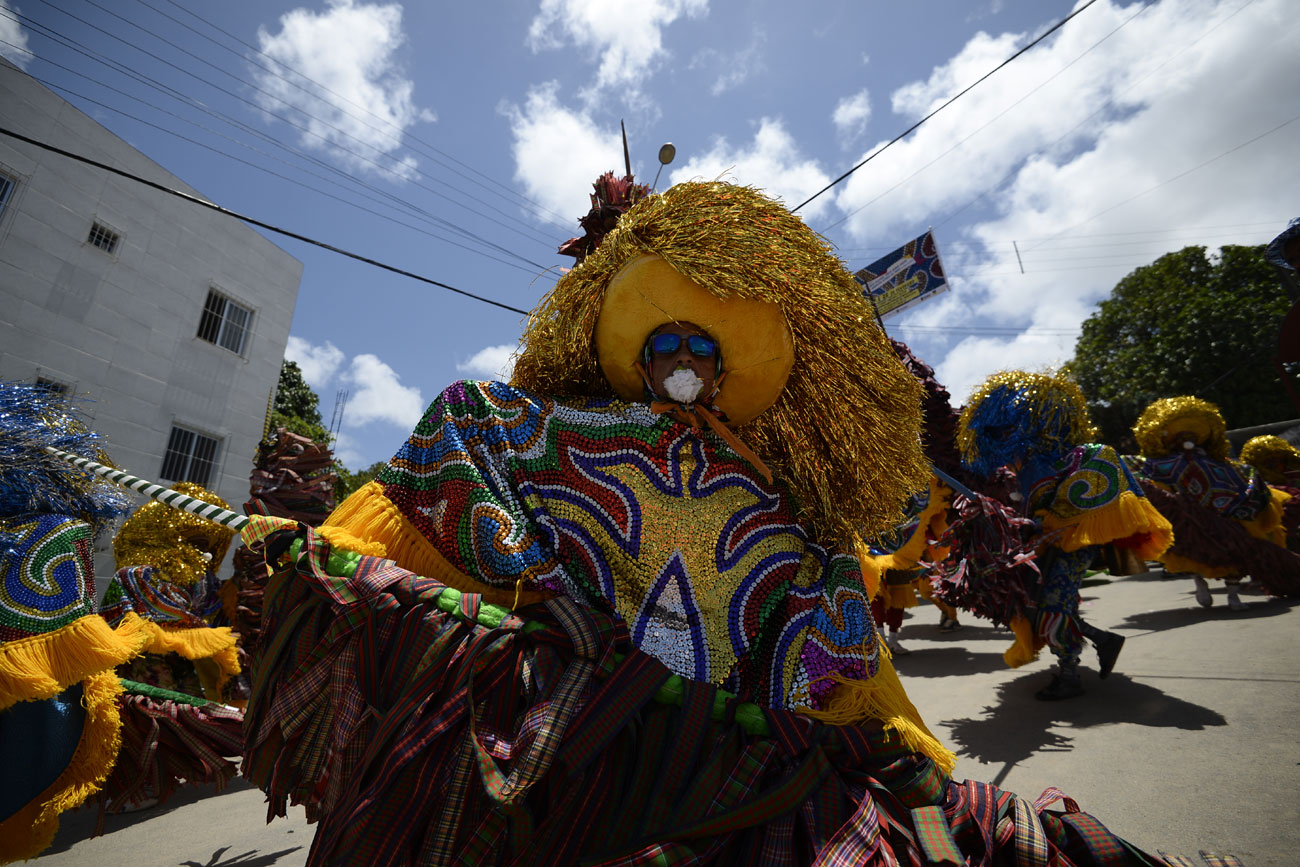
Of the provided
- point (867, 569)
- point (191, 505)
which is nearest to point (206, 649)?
point (191, 505)

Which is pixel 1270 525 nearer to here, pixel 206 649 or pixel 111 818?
pixel 206 649

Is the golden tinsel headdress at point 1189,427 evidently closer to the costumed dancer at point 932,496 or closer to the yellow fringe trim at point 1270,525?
the yellow fringe trim at point 1270,525

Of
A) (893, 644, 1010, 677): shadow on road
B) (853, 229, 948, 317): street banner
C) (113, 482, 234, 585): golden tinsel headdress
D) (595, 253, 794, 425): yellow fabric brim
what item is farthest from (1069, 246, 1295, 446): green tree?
(113, 482, 234, 585): golden tinsel headdress

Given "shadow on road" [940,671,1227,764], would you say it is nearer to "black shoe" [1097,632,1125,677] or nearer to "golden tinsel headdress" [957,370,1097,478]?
"black shoe" [1097,632,1125,677]

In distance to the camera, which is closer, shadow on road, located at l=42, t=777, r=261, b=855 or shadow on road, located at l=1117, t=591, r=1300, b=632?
shadow on road, located at l=42, t=777, r=261, b=855

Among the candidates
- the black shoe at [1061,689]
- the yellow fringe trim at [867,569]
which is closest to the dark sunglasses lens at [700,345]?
the yellow fringe trim at [867,569]

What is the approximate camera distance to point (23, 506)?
254 cm

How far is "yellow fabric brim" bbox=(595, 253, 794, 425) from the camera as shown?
1.83m

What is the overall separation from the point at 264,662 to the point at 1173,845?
306 centimetres

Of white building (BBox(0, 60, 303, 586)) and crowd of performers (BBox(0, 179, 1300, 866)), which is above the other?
white building (BBox(0, 60, 303, 586))

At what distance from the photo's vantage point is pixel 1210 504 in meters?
7.12

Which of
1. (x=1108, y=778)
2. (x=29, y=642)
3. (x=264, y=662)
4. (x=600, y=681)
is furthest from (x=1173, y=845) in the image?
(x=29, y=642)

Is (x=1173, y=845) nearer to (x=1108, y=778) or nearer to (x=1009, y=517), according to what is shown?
(x=1108, y=778)

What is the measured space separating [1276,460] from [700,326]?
34.0ft
